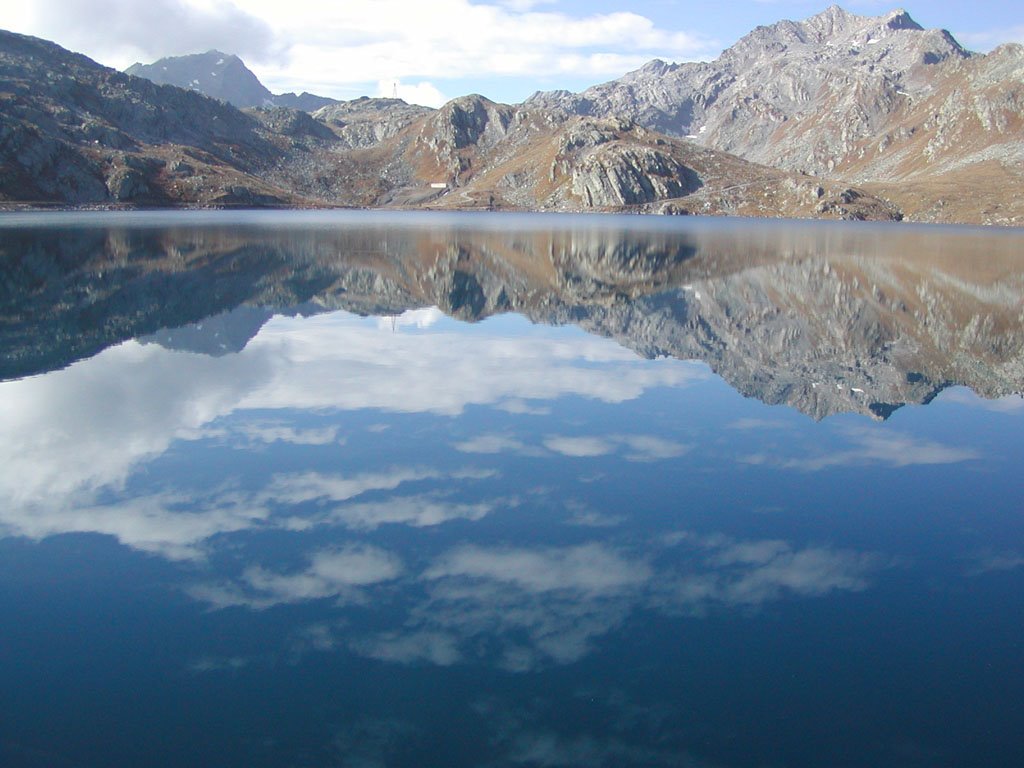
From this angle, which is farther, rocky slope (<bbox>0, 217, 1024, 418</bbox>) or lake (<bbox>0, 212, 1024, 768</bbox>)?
rocky slope (<bbox>0, 217, 1024, 418</bbox>)

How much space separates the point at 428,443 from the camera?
21766 mm

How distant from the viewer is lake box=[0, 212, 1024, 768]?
33.4 ft

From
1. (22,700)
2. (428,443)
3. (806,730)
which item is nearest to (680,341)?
(428,443)

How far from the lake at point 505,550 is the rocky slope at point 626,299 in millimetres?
572

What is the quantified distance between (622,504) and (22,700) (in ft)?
40.1

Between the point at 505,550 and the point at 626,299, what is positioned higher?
the point at 626,299

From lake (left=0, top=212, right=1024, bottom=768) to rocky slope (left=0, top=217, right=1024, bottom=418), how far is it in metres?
0.57

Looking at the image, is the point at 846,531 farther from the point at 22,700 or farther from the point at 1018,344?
the point at 1018,344

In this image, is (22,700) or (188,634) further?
(188,634)

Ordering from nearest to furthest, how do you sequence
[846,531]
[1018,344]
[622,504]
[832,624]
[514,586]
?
[832,624]
[514,586]
[846,531]
[622,504]
[1018,344]

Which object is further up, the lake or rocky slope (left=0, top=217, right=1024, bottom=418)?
rocky slope (left=0, top=217, right=1024, bottom=418)

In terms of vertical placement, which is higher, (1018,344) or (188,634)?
(1018,344)

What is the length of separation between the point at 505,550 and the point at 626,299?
38142mm

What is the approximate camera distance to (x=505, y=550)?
Answer: 1520cm
